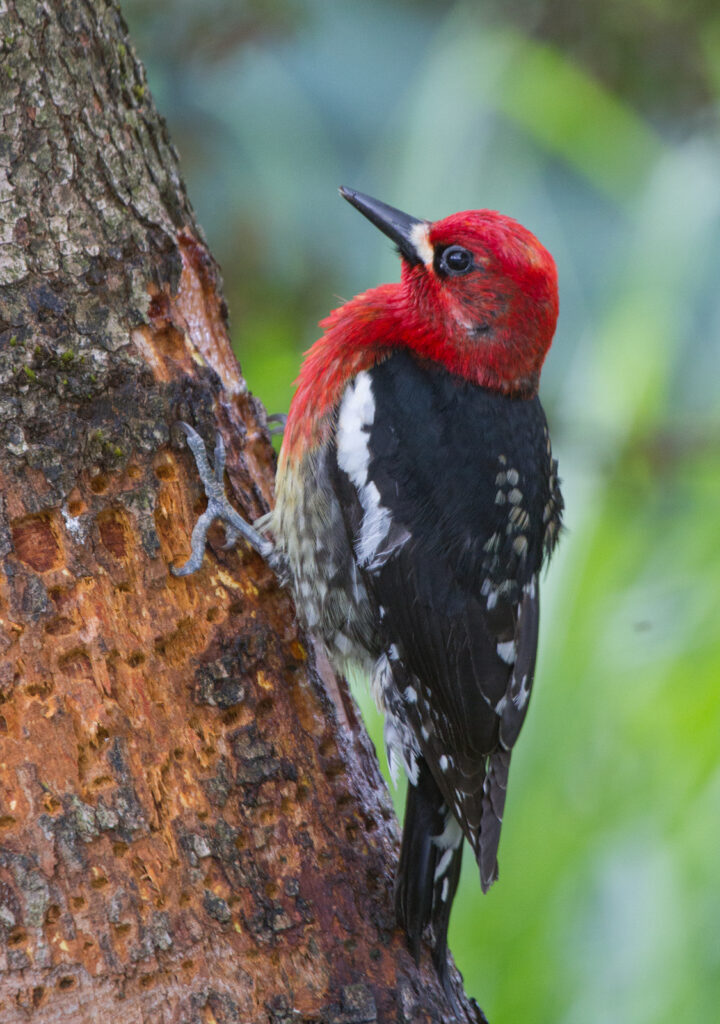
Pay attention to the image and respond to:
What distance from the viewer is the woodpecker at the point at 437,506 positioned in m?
2.02

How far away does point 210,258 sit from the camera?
1.93m

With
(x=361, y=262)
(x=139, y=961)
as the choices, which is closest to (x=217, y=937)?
(x=139, y=961)

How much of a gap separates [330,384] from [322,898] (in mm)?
1058

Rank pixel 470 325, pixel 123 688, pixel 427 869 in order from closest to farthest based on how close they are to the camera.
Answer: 1. pixel 123 688
2. pixel 427 869
3. pixel 470 325

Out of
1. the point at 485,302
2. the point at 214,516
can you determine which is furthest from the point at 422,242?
the point at 214,516

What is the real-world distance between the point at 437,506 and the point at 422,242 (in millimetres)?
625

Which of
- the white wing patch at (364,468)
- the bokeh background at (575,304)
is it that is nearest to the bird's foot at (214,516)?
the white wing patch at (364,468)

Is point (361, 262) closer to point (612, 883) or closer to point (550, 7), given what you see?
point (550, 7)

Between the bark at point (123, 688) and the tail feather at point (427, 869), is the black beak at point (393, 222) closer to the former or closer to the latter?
the bark at point (123, 688)

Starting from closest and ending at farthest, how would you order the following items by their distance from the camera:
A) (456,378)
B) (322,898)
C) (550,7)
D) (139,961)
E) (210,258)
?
(139,961)
(322,898)
(210,258)
(456,378)
(550,7)

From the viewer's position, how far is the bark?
1545mm

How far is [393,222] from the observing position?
88.9 inches

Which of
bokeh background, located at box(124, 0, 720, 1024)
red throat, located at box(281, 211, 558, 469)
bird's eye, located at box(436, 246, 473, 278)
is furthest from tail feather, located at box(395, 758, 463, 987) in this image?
bird's eye, located at box(436, 246, 473, 278)

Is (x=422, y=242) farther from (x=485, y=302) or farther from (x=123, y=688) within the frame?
(x=123, y=688)
